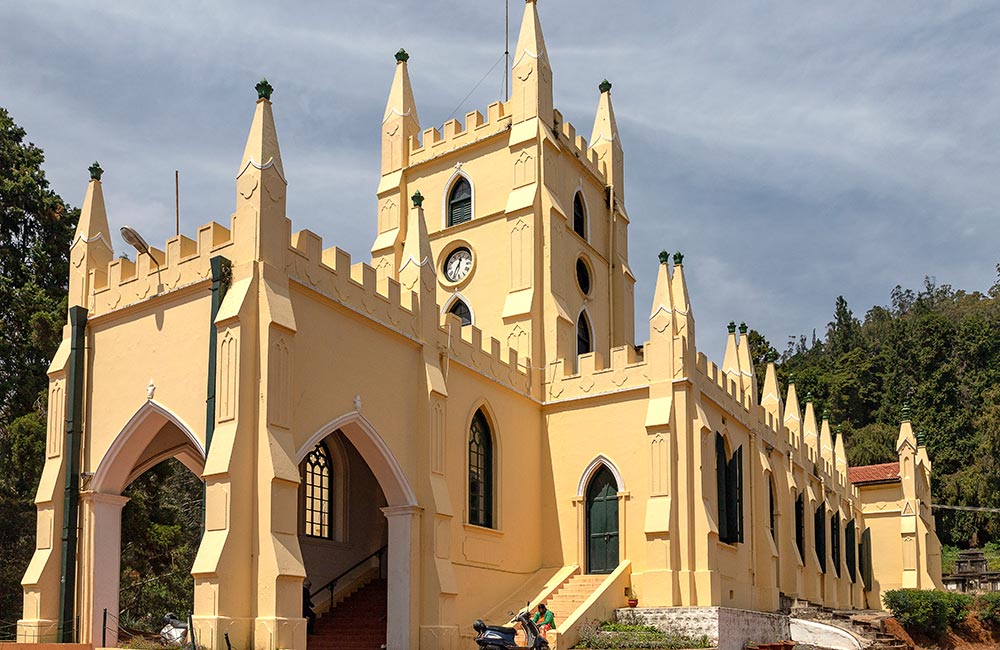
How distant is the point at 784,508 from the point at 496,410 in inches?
466

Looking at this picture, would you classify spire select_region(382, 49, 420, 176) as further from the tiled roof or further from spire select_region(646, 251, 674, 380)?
the tiled roof

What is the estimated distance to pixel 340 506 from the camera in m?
23.8

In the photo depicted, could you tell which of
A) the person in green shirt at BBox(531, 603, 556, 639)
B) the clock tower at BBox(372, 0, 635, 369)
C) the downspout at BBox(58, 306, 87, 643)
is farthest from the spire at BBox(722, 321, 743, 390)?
the downspout at BBox(58, 306, 87, 643)

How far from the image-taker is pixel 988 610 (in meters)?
38.3

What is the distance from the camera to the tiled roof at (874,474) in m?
46.1

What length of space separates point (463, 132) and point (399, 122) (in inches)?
91.9

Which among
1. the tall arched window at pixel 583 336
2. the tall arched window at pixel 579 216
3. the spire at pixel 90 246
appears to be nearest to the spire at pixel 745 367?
the tall arched window at pixel 583 336

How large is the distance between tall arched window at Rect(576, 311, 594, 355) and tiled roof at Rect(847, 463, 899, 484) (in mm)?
20935

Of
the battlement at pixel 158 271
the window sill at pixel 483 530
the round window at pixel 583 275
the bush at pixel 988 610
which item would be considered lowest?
the bush at pixel 988 610

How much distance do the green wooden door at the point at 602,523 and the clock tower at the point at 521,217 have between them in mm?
3217

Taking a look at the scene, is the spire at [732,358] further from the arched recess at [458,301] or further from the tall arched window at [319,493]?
the tall arched window at [319,493]

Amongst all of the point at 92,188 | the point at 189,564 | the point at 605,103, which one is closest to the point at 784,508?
the point at 605,103

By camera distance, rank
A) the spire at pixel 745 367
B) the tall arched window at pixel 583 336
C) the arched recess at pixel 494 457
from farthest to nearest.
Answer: the spire at pixel 745 367 < the tall arched window at pixel 583 336 < the arched recess at pixel 494 457

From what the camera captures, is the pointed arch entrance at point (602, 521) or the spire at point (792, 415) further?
the spire at point (792, 415)
